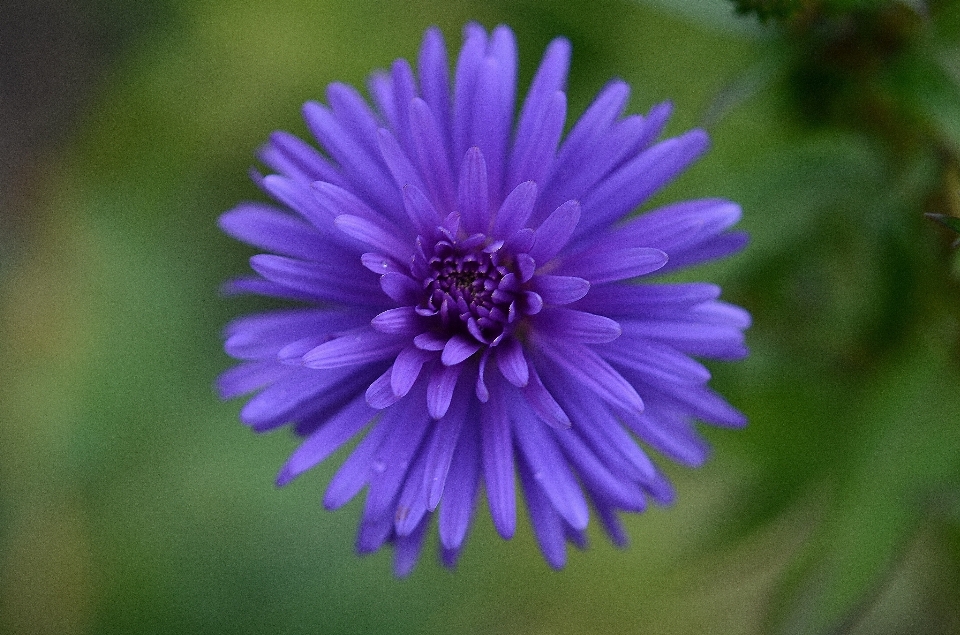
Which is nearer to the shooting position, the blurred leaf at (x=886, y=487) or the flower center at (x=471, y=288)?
the flower center at (x=471, y=288)

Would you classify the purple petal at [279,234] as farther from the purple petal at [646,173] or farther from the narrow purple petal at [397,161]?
the purple petal at [646,173]

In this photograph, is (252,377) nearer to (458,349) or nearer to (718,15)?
(458,349)

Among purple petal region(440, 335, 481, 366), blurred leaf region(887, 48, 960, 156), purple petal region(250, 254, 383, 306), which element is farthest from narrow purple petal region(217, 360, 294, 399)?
blurred leaf region(887, 48, 960, 156)

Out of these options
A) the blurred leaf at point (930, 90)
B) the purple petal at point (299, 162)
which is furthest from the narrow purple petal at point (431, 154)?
the blurred leaf at point (930, 90)

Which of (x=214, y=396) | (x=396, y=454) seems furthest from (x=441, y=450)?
(x=214, y=396)

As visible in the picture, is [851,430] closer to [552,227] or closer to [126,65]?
[552,227]

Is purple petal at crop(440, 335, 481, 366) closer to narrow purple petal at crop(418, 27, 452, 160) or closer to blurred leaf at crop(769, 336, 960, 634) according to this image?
narrow purple petal at crop(418, 27, 452, 160)

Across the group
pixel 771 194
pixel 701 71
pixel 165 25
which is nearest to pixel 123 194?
pixel 165 25
